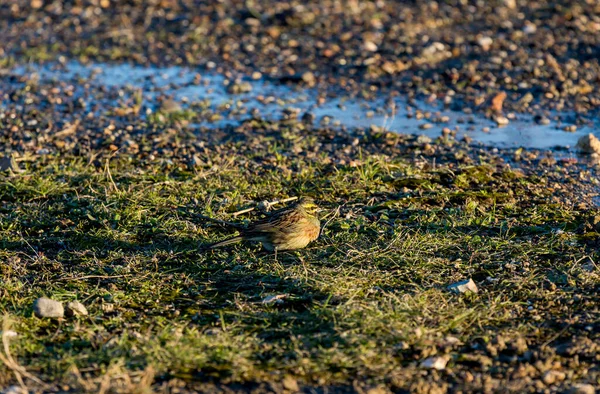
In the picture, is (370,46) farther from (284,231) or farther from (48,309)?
(48,309)

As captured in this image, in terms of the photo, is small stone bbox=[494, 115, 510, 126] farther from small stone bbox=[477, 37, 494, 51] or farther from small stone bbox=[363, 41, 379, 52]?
small stone bbox=[363, 41, 379, 52]

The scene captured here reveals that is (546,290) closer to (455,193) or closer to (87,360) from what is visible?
(455,193)

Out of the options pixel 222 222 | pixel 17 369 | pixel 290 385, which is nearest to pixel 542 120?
pixel 222 222

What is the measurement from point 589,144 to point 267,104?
3.90 meters

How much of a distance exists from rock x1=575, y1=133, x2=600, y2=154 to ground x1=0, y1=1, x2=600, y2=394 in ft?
0.85

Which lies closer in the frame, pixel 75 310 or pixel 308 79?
pixel 75 310

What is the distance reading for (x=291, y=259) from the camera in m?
6.69

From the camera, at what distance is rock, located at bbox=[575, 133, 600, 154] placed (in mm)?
9094

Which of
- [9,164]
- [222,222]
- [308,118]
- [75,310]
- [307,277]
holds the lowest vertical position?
[308,118]

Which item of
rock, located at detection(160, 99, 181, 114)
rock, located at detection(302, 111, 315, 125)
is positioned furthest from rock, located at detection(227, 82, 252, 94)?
rock, located at detection(302, 111, 315, 125)

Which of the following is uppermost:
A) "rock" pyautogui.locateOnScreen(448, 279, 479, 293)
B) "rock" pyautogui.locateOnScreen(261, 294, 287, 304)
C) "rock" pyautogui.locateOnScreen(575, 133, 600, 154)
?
"rock" pyautogui.locateOnScreen(261, 294, 287, 304)

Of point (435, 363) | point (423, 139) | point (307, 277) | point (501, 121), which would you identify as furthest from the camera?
point (501, 121)

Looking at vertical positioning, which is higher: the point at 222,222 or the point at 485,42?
the point at 222,222

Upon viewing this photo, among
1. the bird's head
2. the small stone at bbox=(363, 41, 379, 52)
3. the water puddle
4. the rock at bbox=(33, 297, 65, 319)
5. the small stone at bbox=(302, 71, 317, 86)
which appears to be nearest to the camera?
the rock at bbox=(33, 297, 65, 319)
